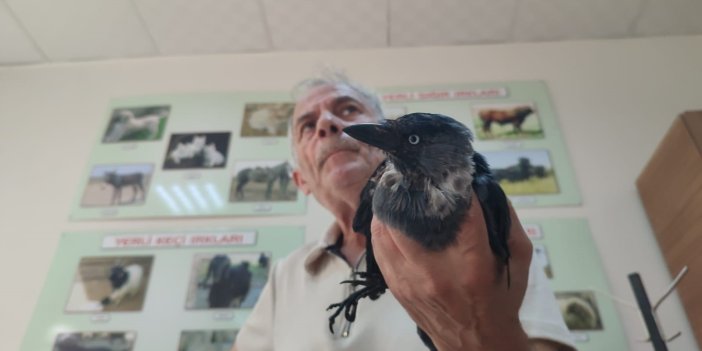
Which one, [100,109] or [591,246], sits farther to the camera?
[100,109]

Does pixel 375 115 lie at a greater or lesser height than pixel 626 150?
lesser

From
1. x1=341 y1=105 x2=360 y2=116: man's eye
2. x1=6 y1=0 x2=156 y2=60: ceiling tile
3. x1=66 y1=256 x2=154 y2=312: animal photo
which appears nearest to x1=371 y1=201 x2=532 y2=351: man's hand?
x1=341 y1=105 x2=360 y2=116: man's eye

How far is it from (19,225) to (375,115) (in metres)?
1.11

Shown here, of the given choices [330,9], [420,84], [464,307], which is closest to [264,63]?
[330,9]

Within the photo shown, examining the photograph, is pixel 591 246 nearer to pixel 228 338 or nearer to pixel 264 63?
pixel 228 338

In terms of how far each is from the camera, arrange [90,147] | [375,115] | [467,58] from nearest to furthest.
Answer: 1. [375,115]
2. [90,147]
3. [467,58]

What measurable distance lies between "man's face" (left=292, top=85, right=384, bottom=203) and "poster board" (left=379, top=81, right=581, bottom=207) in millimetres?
472

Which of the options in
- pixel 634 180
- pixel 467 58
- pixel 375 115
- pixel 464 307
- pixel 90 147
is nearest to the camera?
pixel 464 307

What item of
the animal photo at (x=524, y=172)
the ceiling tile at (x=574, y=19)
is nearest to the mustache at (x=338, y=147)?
the animal photo at (x=524, y=172)

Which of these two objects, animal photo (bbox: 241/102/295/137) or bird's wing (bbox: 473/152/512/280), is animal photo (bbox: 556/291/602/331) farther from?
animal photo (bbox: 241/102/295/137)

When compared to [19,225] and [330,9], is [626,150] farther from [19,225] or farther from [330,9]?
[19,225]

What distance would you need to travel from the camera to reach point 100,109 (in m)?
1.58

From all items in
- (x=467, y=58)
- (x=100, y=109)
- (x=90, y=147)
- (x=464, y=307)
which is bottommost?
(x=464, y=307)

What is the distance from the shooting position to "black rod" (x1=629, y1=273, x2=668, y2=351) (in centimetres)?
87
